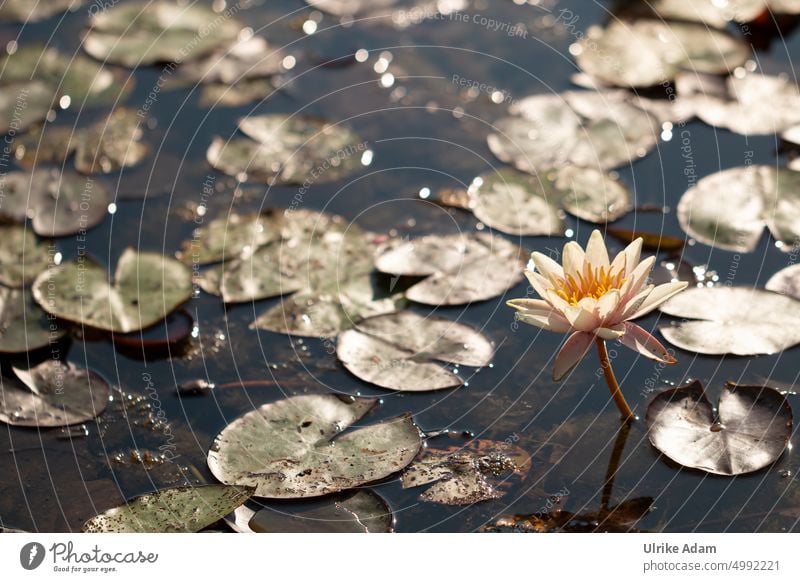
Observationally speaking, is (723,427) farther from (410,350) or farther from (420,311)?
(420,311)

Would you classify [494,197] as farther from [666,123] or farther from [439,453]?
[439,453]

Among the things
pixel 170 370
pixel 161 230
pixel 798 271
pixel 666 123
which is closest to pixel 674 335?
pixel 798 271

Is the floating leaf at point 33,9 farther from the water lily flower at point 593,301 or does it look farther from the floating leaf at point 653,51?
the water lily flower at point 593,301

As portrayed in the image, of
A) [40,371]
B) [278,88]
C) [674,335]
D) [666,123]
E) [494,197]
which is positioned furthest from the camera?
[278,88]

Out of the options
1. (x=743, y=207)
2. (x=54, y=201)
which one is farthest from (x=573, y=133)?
(x=54, y=201)

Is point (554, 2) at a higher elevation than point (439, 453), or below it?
higher

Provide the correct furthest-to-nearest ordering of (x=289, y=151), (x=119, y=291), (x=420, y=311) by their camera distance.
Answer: (x=289, y=151), (x=119, y=291), (x=420, y=311)

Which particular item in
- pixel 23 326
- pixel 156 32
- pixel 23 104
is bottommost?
pixel 23 326
